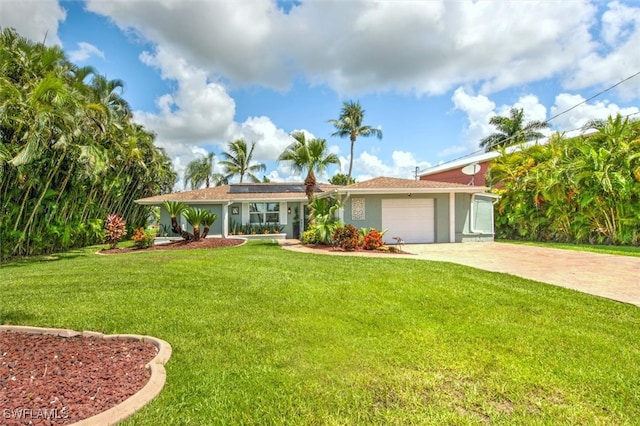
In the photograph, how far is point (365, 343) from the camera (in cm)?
412

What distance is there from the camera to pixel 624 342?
4133 millimetres

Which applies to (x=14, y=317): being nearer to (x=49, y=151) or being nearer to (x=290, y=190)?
(x=49, y=151)

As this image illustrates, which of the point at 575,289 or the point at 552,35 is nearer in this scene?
the point at 575,289

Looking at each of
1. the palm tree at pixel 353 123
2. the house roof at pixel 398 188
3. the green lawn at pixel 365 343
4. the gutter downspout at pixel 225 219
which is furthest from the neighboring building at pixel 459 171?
the green lawn at pixel 365 343

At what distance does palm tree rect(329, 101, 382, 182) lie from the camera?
108 feet

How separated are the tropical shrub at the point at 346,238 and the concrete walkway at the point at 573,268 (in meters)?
3.22

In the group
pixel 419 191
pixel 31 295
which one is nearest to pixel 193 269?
pixel 31 295

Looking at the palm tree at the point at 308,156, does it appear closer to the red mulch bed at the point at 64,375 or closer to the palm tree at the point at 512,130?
the red mulch bed at the point at 64,375

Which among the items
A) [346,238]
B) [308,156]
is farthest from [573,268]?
[308,156]

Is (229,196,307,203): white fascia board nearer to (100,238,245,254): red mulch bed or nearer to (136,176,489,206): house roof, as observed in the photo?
(136,176,489,206): house roof

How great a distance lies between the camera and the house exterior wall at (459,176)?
26.5 meters

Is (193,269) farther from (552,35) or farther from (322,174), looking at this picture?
(552,35)

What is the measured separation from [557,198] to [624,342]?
13726 millimetres

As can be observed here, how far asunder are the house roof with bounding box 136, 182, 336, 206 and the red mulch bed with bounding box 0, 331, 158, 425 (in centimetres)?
1576
